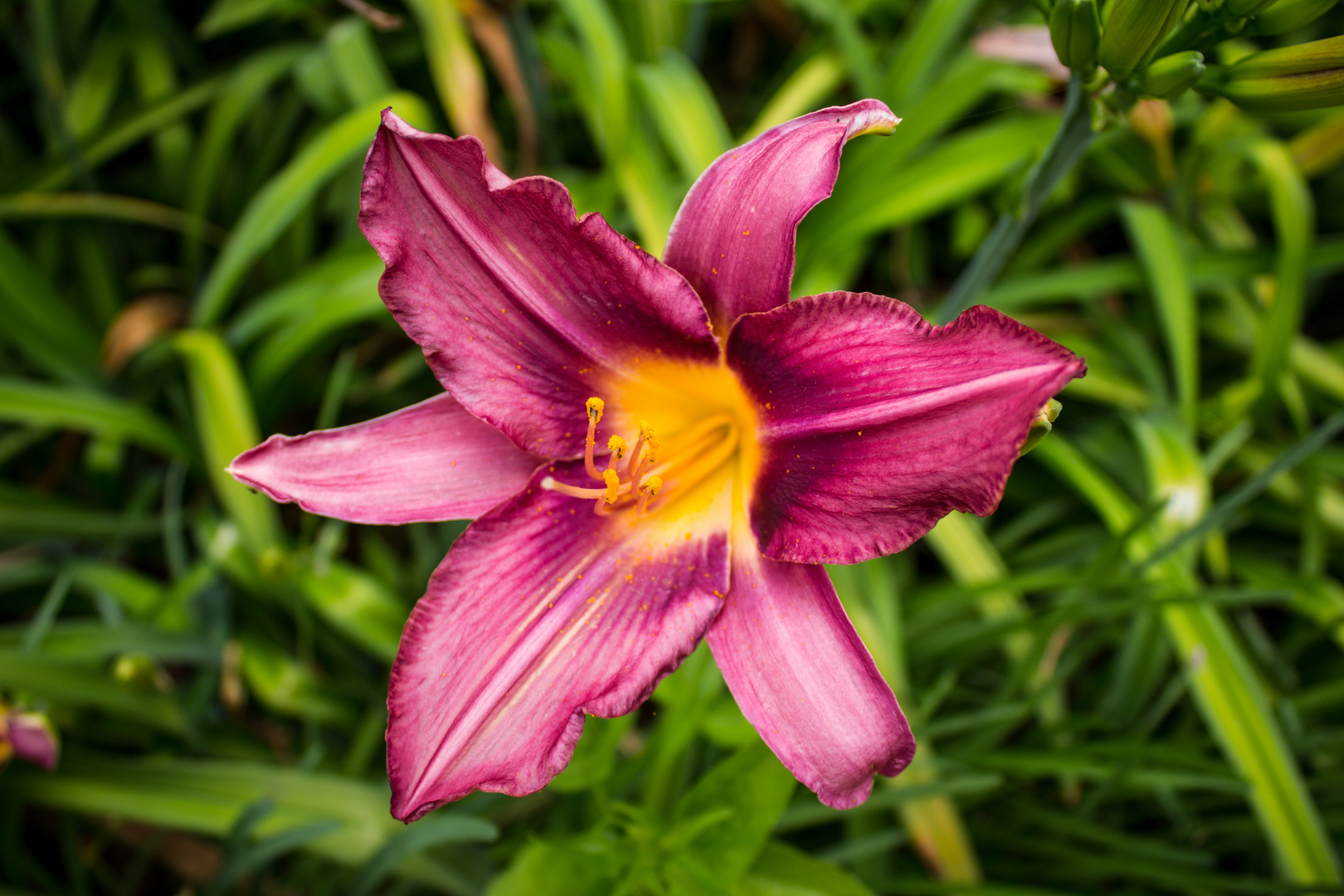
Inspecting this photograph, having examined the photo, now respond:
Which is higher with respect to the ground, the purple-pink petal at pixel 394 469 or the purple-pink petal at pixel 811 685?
Result: the purple-pink petal at pixel 394 469

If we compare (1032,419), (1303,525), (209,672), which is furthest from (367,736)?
(1303,525)

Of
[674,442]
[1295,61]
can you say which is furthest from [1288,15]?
[674,442]

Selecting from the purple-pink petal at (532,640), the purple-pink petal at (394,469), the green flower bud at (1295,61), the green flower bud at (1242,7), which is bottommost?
the purple-pink petal at (532,640)

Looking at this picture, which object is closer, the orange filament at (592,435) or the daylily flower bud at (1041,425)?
the daylily flower bud at (1041,425)

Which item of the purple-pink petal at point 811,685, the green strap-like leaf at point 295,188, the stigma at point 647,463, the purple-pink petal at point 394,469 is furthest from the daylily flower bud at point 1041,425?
the green strap-like leaf at point 295,188

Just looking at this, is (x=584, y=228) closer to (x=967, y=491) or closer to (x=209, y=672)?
(x=967, y=491)

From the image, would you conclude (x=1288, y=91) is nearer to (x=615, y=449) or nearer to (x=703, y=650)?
(x=615, y=449)

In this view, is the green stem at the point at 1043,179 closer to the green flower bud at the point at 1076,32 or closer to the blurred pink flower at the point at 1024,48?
the green flower bud at the point at 1076,32
